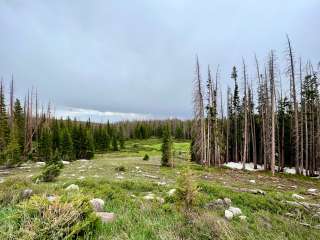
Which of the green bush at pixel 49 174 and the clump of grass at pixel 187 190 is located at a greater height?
the clump of grass at pixel 187 190

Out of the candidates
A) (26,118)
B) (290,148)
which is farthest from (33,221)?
(26,118)

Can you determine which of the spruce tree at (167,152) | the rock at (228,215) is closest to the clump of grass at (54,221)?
the rock at (228,215)

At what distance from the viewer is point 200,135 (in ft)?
102

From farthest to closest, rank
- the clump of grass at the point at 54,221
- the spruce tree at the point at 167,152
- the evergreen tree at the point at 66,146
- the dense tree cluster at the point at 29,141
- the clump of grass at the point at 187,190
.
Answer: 1. the evergreen tree at the point at 66,146
2. the dense tree cluster at the point at 29,141
3. the spruce tree at the point at 167,152
4. the clump of grass at the point at 187,190
5. the clump of grass at the point at 54,221

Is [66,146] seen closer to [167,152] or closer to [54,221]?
[167,152]

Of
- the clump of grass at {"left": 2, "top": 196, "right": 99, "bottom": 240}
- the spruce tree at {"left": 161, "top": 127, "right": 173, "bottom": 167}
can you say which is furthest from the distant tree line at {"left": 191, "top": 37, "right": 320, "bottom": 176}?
the clump of grass at {"left": 2, "top": 196, "right": 99, "bottom": 240}

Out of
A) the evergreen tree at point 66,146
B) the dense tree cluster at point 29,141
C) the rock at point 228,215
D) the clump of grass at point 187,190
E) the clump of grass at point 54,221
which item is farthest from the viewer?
the evergreen tree at point 66,146

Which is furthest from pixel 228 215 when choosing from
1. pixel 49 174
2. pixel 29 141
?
pixel 29 141

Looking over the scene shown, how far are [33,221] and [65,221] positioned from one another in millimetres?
479

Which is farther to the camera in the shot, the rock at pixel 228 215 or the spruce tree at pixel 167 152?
the spruce tree at pixel 167 152

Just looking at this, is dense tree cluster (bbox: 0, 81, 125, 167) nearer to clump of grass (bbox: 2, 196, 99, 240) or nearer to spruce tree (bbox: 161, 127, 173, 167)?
spruce tree (bbox: 161, 127, 173, 167)

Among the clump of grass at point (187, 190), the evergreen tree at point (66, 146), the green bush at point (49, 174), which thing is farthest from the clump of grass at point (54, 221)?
the evergreen tree at point (66, 146)

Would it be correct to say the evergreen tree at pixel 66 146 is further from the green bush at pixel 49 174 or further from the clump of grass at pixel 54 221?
the clump of grass at pixel 54 221

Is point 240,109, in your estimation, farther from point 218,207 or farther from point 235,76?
point 218,207
